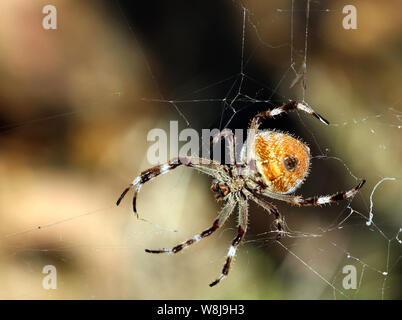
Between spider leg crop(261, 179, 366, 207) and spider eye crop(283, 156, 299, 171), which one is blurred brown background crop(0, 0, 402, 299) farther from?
spider eye crop(283, 156, 299, 171)

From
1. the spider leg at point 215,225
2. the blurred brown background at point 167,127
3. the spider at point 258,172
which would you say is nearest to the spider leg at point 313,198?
the spider at point 258,172

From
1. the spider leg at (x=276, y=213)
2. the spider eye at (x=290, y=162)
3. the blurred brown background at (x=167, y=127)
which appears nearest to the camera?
Result: the spider eye at (x=290, y=162)

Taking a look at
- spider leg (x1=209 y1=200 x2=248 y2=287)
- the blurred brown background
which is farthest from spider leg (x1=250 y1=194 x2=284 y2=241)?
the blurred brown background

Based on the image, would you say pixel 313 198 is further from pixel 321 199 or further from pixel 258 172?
pixel 258 172

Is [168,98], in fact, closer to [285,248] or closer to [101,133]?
[101,133]

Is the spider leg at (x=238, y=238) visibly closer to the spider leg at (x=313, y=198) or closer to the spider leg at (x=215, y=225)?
the spider leg at (x=215, y=225)
